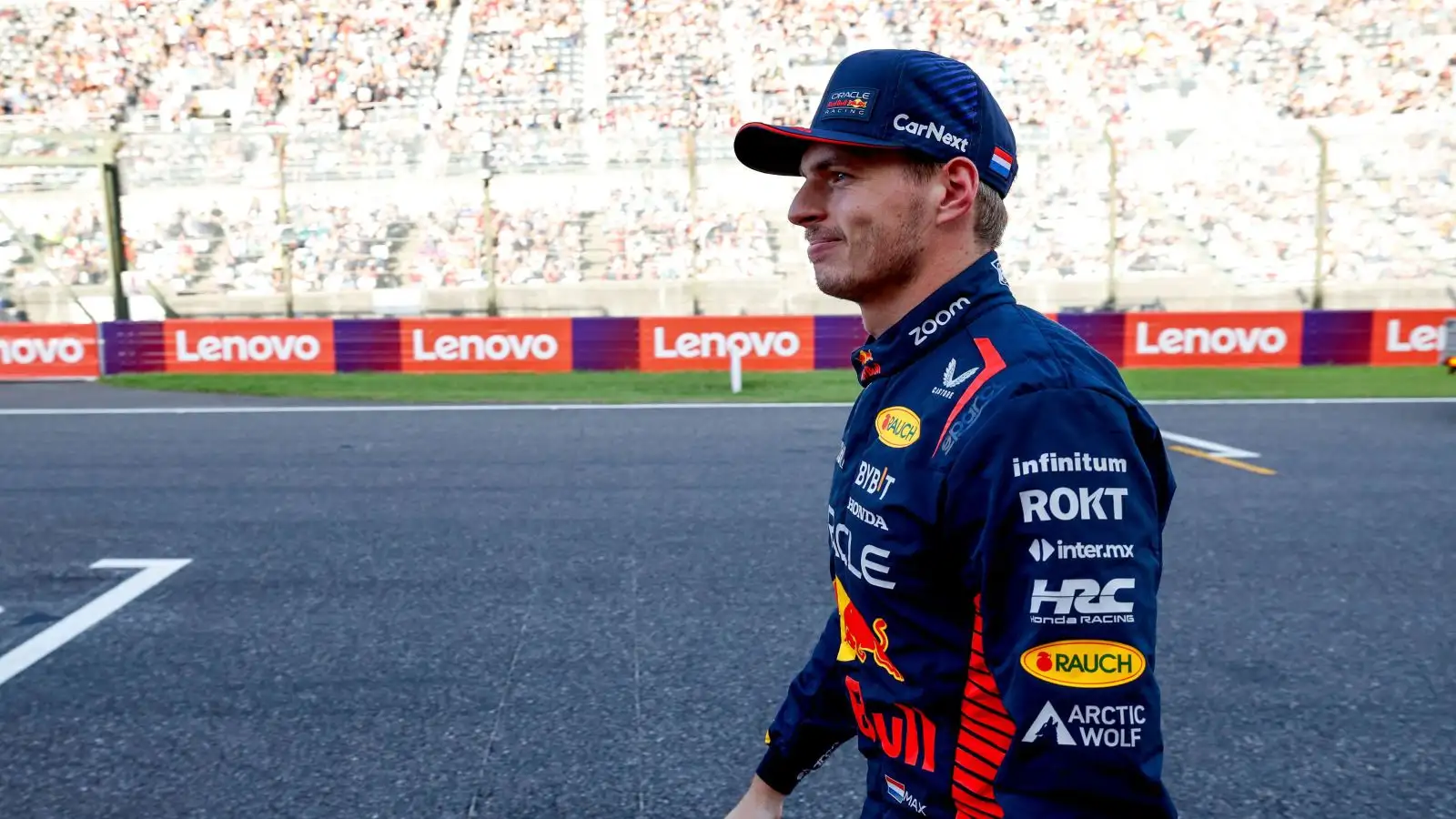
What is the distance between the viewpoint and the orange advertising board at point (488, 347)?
1611 centimetres

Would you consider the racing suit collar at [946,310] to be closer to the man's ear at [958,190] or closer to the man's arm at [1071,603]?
the man's ear at [958,190]

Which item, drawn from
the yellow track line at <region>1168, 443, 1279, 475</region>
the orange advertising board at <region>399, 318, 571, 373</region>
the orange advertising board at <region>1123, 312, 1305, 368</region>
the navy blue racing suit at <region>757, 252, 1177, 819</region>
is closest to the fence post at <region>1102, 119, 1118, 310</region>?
the orange advertising board at <region>1123, 312, 1305, 368</region>

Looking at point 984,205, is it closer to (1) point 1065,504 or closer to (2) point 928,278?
(2) point 928,278

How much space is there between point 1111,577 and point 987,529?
0.16m

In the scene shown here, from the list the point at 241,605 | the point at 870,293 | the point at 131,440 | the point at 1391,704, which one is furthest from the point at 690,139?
the point at 870,293

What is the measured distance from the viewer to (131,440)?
1106 centimetres

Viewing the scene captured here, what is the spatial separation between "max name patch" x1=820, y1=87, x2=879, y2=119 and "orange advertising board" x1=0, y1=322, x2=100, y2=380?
1669cm

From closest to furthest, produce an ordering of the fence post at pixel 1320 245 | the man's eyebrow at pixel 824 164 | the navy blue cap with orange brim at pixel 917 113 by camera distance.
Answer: the navy blue cap with orange brim at pixel 917 113
the man's eyebrow at pixel 824 164
the fence post at pixel 1320 245

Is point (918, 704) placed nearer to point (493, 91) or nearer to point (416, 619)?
point (416, 619)

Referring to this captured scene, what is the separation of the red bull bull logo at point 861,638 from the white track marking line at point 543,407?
10.9m

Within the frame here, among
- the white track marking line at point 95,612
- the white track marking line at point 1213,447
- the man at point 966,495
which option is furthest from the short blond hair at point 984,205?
the white track marking line at point 1213,447

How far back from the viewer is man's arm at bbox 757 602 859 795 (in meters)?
2.10

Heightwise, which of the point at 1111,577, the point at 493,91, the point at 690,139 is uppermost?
the point at 493,91

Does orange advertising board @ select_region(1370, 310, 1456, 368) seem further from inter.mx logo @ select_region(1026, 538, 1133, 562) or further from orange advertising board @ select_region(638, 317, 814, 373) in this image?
inter.mx logo @ select_region(1026, 538, 1133, 562)
